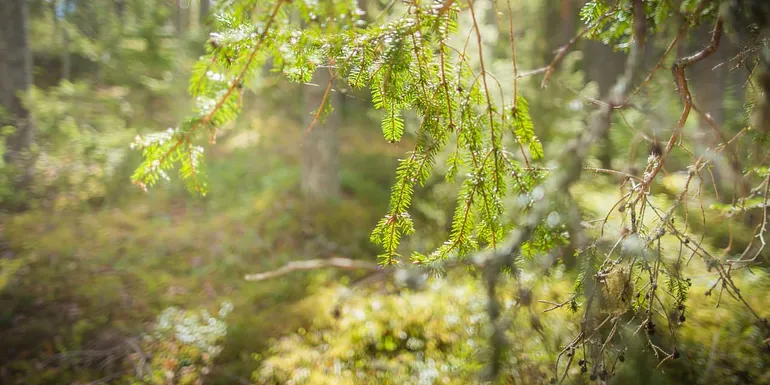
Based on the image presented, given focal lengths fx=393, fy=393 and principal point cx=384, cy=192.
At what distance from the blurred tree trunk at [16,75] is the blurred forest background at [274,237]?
35 mm

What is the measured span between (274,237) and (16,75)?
527 cm

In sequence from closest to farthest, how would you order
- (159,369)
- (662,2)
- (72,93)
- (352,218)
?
(662,2)
(159,369)
(72,93)
(352,218)

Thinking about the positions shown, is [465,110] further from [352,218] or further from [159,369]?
[352,218]

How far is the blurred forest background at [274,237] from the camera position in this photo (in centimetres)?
266

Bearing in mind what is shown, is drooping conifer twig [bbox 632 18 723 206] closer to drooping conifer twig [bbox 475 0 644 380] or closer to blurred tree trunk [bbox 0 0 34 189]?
drooping conifer twig [bbox 475 0 644 380]

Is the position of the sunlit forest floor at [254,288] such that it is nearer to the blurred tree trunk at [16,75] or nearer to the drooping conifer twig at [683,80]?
the drooping conifer twig at [683,80]

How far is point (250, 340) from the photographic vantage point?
13.1 feet

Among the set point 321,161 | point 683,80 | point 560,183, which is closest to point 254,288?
point 321,161

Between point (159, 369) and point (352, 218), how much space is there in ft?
11.9

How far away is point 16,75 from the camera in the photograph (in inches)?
265

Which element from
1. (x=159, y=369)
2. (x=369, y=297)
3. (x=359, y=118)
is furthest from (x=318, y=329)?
(x=359, y=118)

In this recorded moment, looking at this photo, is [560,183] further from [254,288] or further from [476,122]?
[254,288]

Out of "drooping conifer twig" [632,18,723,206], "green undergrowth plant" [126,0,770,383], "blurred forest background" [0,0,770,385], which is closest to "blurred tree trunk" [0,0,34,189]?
"blurred forest background" [0,0,770,385]

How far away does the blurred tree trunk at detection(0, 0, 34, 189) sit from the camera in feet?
21.1
